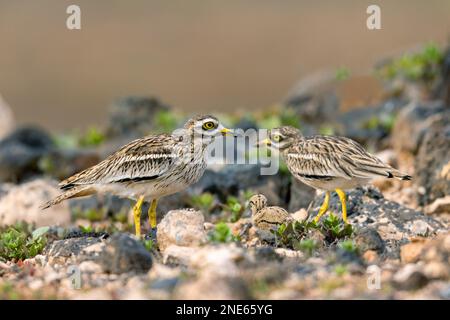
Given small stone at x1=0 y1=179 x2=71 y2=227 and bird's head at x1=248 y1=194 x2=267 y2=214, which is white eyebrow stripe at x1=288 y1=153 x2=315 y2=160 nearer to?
bird's head at x1=248 y1=194 x2=267 y2=214

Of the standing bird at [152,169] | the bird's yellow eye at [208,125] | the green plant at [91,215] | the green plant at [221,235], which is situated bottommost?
the green plant at [91,215]

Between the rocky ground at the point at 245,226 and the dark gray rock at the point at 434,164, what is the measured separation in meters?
0.02

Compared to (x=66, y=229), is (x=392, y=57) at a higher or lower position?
higher

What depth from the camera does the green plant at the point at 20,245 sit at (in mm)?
9344

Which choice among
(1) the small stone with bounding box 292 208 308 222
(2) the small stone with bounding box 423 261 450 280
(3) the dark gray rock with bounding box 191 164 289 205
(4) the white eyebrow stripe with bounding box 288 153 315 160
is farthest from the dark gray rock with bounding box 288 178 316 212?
(2) the small stone with bounding box 423 261 450 280

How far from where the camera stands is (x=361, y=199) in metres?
10.5

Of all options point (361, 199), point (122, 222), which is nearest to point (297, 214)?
point (361, 199)

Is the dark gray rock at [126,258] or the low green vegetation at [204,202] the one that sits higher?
Answer: the dark gray rock at [126,258]

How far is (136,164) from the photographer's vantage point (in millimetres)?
9617

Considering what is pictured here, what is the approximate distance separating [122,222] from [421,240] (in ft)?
17.4

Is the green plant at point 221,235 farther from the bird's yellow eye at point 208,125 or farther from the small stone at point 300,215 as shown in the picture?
the small stone at point 300,215

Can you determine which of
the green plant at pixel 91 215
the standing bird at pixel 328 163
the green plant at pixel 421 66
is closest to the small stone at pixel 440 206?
the standing bird at pixel 328 163
